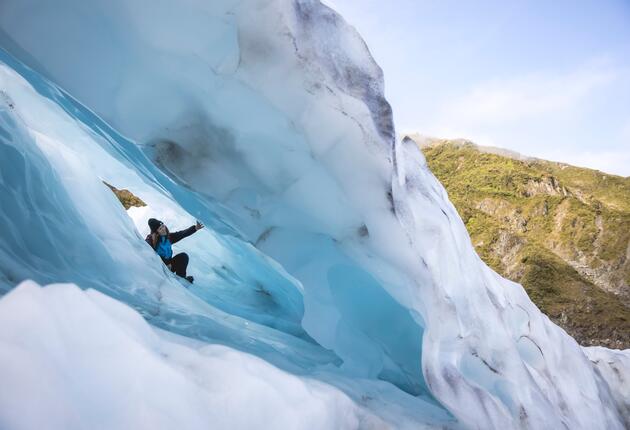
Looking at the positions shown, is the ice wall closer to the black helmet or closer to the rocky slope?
the black helmet

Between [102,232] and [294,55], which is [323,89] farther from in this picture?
[102,232]

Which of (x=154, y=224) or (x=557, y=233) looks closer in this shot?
(x=154, y=224)

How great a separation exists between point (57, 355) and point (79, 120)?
6.84 ft

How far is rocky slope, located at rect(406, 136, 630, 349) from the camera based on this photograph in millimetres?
11211

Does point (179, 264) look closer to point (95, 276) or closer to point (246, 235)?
point (246, 235)

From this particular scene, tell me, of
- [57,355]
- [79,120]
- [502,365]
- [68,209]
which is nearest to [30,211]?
[68,209]

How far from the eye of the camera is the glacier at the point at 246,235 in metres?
1.16

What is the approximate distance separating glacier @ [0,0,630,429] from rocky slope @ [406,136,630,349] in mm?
9609

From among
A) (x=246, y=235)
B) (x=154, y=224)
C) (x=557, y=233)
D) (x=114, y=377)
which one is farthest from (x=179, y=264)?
(x=557, y=233)

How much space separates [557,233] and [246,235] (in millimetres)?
15335

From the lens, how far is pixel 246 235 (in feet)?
8.75

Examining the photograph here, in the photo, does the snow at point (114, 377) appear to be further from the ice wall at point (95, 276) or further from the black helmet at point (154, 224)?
the black helmet at point (154, 224)

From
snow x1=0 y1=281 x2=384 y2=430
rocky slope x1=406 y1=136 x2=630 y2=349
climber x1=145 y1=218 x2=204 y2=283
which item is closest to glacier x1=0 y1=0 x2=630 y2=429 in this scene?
snow x1=0 y1=281 x2=384 y2=430

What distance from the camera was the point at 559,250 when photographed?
14695 mm
